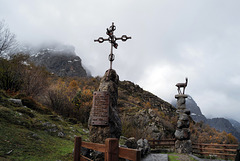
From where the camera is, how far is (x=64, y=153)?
16.6ft

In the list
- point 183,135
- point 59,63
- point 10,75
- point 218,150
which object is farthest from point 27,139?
point 59,63

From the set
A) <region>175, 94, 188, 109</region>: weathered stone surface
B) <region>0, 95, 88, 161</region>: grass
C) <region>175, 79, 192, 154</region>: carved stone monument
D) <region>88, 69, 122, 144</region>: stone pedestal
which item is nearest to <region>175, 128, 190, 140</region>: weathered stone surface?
<region>175, 79, 192, 154</region>: carved stone monument

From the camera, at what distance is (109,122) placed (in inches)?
193

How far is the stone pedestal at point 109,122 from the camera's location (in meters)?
4.75

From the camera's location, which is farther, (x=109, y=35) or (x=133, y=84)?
(x=133, y=84)

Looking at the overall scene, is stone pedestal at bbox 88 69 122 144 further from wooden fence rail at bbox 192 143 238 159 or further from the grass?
wooden fence rail at bbox 192 143 238 159

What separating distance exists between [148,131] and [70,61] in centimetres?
6191

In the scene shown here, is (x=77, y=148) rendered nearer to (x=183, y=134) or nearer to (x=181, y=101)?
(x=183, y=134)

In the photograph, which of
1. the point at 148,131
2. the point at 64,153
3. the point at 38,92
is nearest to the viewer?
the point at 64,153

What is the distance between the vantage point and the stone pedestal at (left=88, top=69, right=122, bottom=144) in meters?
4.75

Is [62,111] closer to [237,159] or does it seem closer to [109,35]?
[109,35]

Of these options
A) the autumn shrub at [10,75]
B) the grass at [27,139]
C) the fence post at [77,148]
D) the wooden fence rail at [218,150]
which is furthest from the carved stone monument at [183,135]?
the autumn shrub at [10,75]

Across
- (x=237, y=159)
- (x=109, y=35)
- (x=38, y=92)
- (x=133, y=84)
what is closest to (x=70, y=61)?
(x=133, y=84)

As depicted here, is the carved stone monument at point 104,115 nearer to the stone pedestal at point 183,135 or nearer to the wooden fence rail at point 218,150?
the stone pedestal at point 183,135
